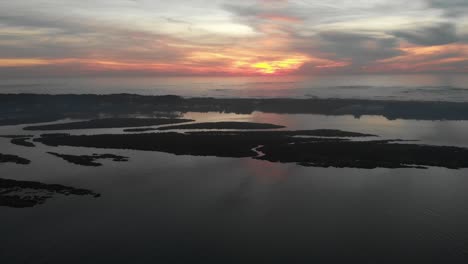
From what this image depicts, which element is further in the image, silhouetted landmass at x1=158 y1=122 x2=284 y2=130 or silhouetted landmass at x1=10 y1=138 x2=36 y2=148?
silhouetted landmass at x1=158 y1=122 x2=284 y2=130

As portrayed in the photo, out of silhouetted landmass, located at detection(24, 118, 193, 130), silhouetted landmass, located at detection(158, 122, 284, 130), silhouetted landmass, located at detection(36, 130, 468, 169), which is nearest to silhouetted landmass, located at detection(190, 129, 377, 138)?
silhouetted landmass, located at detection(36, 130, 468, 169)

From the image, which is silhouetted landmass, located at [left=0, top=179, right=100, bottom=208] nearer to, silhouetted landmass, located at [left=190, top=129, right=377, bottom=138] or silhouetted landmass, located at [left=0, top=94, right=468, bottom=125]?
silhouetted landmass, located at [left=190, top=129, right=377, bottom=138]

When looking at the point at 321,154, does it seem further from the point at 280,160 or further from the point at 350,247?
the point at 350,247

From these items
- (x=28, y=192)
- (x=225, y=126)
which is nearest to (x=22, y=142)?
(x=28, y=192)

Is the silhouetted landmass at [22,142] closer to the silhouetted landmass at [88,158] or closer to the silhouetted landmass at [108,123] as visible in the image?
the silhouetted landmass at [88,158]

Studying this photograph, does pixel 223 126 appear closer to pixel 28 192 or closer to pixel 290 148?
pixel 290 148

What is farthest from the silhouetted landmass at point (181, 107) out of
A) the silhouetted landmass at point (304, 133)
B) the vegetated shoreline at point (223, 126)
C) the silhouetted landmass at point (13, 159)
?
the silhouetted landmass at point (13, 159)
